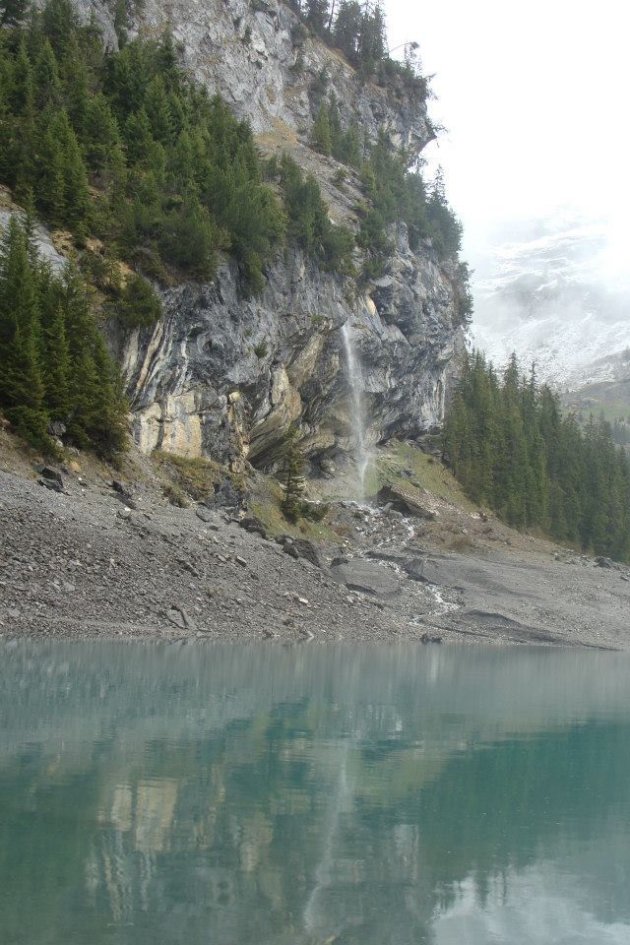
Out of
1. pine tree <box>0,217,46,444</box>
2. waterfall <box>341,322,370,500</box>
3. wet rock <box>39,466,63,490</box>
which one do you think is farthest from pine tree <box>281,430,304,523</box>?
wet rock <box>39,466,63,490</box>

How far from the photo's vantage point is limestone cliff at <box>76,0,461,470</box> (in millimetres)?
51125

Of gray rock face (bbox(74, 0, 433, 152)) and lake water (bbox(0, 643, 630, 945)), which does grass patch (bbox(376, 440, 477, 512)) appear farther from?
lake water (bbox(0, 643, 630, 945))

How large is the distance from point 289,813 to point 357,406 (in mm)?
67709

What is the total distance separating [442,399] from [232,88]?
43207 mm

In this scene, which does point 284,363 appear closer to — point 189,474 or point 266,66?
point 189,474

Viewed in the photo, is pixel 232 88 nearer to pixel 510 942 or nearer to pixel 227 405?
pixel 227 405

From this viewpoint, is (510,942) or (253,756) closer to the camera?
(510,942)

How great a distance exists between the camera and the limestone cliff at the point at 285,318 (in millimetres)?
51125

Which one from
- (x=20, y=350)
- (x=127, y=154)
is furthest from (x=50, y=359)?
(x=127, y=154)

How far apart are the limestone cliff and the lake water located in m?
30.4

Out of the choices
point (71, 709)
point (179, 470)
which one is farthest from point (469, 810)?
point (179, 470)

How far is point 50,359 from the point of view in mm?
38500

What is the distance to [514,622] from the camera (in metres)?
45.1

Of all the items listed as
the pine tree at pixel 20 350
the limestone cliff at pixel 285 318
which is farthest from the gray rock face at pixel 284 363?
the pine tree at pixel 20 350
